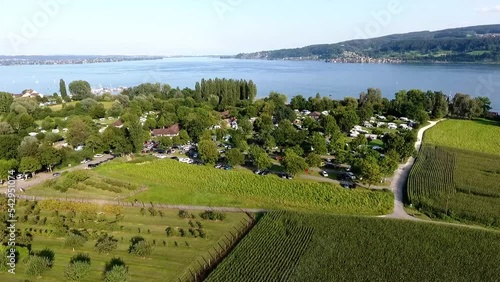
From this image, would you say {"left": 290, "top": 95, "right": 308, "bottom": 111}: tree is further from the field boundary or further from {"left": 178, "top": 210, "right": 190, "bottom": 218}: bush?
{"left": 178, "top": 210, "right": 190, "bottom": 218}: bush

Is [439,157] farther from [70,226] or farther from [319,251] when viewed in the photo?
[70,226]

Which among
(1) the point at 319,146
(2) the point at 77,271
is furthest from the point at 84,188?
(1) the point at 319,146

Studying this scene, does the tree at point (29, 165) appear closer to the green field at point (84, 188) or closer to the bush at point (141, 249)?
the green field at point (84, 188)

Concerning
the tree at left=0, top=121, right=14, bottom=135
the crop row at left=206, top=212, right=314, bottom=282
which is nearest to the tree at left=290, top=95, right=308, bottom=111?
the crop row at left=206, top=212, right=314, bottom=282

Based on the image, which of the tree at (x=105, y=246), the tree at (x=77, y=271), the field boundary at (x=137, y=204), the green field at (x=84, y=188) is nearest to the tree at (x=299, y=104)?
the green field at (x=84, y=188)

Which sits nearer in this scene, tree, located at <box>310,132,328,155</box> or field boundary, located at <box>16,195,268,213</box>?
field boundary, located at <box>16,195,268,213</box>
